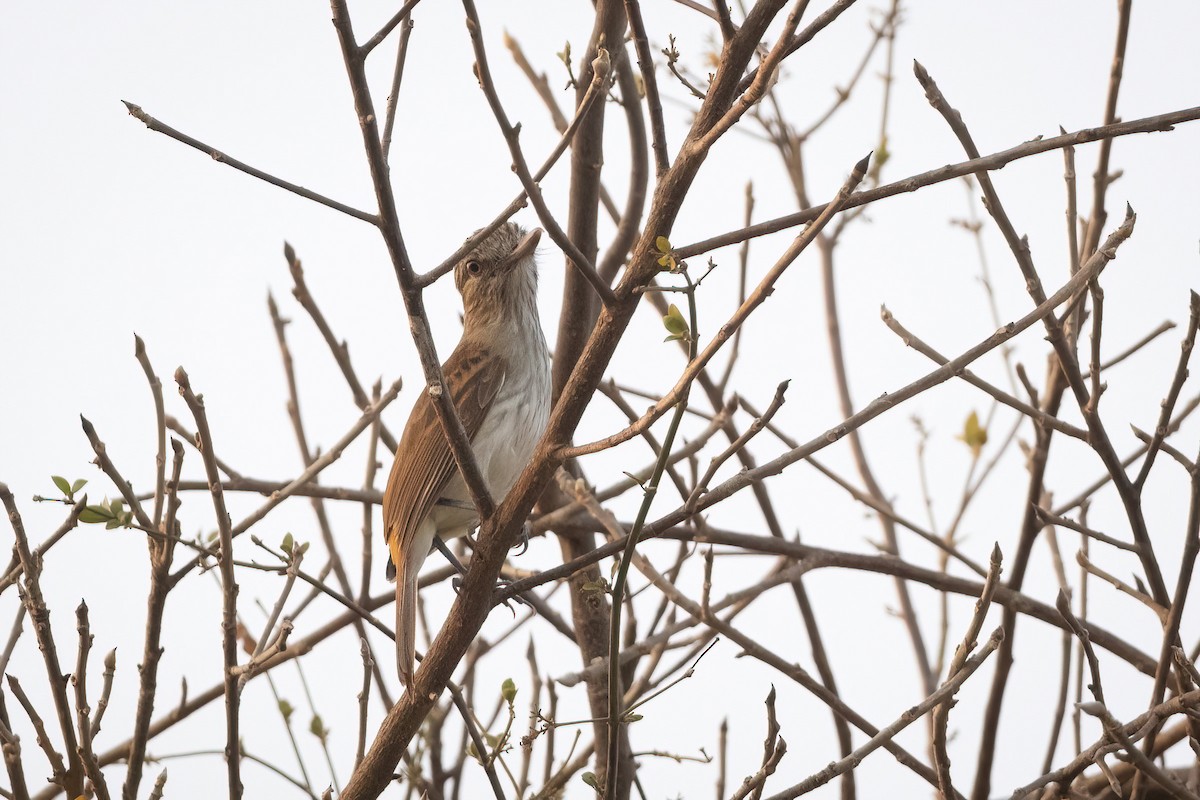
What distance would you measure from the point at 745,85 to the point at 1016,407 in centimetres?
109

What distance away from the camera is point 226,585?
260 centimetres

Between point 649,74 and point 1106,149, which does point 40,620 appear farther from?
point 1106,149

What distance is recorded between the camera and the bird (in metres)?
4.04

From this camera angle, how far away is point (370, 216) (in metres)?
2.30

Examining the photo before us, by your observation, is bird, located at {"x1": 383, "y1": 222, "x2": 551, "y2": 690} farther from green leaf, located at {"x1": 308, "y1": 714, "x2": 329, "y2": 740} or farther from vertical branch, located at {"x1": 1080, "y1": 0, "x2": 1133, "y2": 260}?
vertical branch, located at {"x1": 1080, "y1": 0, "x2": 1133, "y2": 260}

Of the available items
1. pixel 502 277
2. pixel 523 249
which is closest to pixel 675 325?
pixel 523 249

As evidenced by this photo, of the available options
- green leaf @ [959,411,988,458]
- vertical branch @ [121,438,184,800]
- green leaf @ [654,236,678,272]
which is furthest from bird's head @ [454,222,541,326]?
green leaf @ [654,236,678,272]

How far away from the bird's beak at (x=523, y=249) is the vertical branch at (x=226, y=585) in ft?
7.32

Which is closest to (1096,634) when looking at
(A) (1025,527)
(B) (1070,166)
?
(A) (1025,527)

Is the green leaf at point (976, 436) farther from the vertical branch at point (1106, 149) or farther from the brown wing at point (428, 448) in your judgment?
the brown wing at point (428, 448)

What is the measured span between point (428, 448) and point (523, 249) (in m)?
1.02

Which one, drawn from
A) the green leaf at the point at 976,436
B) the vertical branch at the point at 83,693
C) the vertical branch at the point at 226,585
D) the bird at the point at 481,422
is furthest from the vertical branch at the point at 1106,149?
the vertical branch at the point at 83,693

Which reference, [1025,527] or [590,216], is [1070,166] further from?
[590,216]

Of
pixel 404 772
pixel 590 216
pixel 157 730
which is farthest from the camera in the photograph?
pixel 590 216
